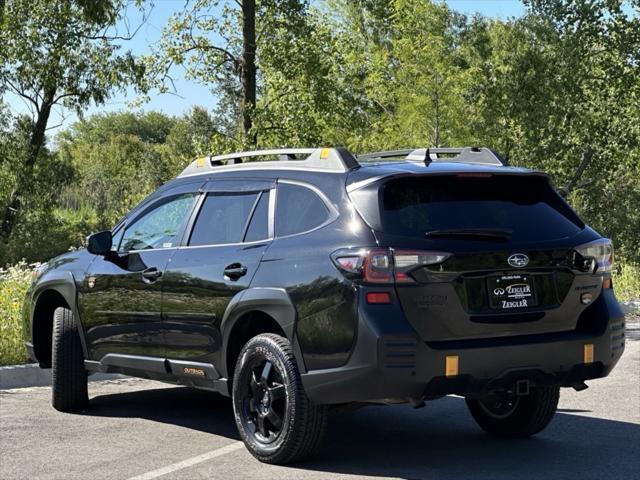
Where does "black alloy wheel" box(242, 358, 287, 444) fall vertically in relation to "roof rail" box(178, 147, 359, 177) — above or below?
below

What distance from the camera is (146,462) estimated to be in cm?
689

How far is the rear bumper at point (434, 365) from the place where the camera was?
6.10 meters

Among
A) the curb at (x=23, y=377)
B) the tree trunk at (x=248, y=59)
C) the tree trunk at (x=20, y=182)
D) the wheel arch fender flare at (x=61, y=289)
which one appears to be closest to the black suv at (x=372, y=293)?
the wheel arch fender flare at (x=61, y=289)

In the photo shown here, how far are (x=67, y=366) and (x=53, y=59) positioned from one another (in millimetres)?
22029

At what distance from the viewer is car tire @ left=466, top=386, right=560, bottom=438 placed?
7.59m

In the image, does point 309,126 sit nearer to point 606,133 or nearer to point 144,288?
point 144,288

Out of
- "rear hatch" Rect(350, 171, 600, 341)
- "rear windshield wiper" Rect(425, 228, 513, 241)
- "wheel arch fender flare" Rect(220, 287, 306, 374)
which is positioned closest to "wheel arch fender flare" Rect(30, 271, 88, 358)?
"wheel arch fender flare" Rect(220, 287, 306, 374)

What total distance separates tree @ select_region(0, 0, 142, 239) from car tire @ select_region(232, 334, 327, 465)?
21.5 metres

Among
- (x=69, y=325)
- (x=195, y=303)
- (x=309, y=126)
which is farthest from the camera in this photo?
(x=309, y=126)

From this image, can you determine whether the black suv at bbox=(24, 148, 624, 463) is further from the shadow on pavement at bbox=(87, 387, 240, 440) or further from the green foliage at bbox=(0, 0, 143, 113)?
the green foliage at bbox=(0, 0, 143, 113)

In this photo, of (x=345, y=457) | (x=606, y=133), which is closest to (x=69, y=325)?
(x=345, y=457)

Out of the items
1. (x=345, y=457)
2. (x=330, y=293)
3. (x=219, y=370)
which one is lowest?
(x=345, y=457)

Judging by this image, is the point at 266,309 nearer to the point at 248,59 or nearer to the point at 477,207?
the point at 477,207

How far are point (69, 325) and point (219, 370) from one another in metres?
1.97
